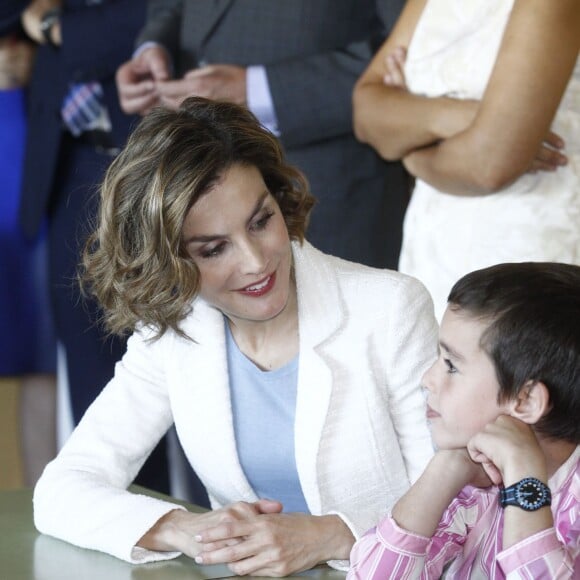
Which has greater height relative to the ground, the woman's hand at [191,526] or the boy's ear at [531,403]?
the boy's ear at [531,403]

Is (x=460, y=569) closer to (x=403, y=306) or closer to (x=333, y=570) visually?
(x=333, y=570)

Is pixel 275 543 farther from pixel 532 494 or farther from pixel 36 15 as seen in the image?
pixel 36 15

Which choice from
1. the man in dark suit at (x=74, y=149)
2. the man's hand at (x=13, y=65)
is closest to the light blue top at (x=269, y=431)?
the man in dark suit at (x=74, y=149)

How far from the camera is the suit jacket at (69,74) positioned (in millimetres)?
3461

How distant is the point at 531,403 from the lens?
1569 millimetres

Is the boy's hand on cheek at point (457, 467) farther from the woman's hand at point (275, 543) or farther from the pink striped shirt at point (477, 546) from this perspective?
the woman's hand at point (275, 543)

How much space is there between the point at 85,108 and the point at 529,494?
2.32 meters

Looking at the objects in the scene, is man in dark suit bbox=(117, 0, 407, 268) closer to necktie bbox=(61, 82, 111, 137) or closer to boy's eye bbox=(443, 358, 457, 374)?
necktie bbox=(61, 82, 111, 137)

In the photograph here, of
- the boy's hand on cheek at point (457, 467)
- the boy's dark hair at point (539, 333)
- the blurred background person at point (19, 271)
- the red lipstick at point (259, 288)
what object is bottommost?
the blurred background person at point (19, 271)

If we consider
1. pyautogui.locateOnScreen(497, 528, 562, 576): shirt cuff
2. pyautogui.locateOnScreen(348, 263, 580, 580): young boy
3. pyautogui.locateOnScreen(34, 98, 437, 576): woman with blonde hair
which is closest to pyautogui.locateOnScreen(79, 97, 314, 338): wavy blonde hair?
pyautogui.locateOnScreen(34, 98, 437, 576): woman with blonde hair

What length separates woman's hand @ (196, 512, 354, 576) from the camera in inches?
68.9

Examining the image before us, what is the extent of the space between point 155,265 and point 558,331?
757 millimetres

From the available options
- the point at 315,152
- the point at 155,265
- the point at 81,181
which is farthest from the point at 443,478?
the point at 81,181

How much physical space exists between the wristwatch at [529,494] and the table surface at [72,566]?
0.37m
